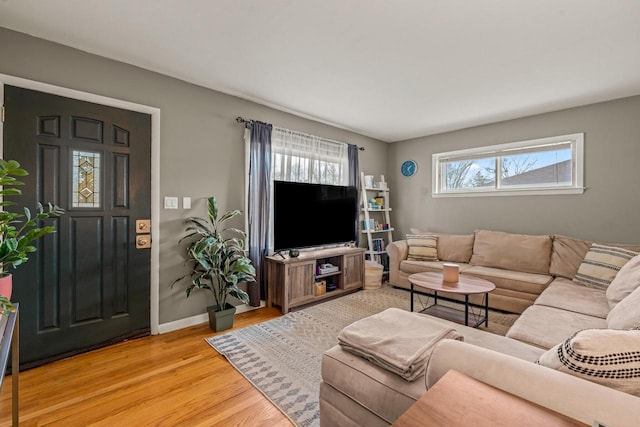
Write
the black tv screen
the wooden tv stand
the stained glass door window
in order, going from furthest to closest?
the black tv screen, the wooden tv stand, the stained glass door window

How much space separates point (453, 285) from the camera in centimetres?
282

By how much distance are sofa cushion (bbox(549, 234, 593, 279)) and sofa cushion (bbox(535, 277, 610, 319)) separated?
1.19ft

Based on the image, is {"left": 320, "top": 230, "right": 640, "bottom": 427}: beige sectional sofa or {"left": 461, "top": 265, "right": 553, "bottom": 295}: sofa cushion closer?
{"left": 320, "top": 230, "right": 640, "bottom": 427}: beige sectional sofa

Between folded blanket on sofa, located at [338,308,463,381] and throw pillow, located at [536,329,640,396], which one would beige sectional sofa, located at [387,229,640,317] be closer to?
folded blanket on sofa, located at [338,308,463,381]

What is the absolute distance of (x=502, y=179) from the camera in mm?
4246

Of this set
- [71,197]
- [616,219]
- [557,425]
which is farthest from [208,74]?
[616,219]

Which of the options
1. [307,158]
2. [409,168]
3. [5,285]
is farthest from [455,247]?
[5,285]

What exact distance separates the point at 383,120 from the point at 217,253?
291 centimetres

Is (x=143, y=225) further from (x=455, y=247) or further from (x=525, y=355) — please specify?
(x=455, y=247)

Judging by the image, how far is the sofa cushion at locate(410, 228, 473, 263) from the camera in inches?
161

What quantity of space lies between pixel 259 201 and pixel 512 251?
3200mm

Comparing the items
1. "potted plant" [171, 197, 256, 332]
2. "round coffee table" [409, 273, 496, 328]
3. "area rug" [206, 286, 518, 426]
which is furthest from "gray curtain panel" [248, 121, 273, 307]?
"round coffee table" [409, 273, 496, 328]

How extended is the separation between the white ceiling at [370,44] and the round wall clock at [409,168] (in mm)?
1743

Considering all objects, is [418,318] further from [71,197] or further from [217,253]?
[71,197]
